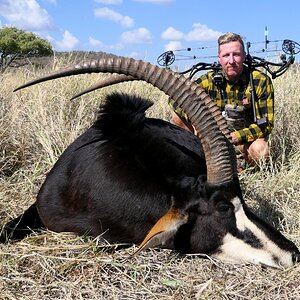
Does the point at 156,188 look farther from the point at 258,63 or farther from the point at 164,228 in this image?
the point at 258,63

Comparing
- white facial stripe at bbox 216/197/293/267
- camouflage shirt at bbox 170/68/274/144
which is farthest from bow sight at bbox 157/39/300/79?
white facial stripe at bbox 216/197/293/267

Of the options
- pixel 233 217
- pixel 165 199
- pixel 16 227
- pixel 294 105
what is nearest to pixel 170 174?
pixel 165 199

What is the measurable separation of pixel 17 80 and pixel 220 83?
3463 millimetres

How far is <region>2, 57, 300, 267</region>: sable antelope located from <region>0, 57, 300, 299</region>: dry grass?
115mm

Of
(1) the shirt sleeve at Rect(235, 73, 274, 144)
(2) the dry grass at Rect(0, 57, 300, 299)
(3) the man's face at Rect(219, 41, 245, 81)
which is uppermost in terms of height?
(3) the man's face at Rect(219, 41, 245, 81)

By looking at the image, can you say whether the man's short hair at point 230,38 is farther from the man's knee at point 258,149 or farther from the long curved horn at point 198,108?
the long curved horn at point 198,108

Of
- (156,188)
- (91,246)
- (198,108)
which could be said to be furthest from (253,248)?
(91,246)

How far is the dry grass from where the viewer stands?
300cm

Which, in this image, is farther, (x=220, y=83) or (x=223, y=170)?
(x=220, y=83)

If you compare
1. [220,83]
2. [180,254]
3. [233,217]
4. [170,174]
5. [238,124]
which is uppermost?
[220,83]

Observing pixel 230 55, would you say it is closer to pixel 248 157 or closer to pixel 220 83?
pixel 220 83

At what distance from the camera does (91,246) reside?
3.36 meters

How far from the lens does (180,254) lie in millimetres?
3379

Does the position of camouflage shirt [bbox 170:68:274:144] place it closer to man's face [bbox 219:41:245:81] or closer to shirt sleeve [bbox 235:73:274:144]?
shirt sleeve [bbox 235:73:274:144]
